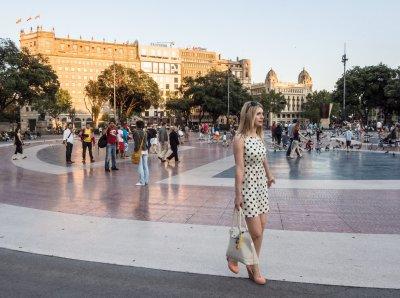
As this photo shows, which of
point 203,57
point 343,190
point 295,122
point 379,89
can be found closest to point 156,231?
point 343,190

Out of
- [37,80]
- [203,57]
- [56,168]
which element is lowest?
[56,168]

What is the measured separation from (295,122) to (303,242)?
16094mm

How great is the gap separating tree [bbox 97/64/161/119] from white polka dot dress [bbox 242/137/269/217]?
5778 cm

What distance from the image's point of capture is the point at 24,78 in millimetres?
45812

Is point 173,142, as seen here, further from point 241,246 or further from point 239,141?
point 241,246

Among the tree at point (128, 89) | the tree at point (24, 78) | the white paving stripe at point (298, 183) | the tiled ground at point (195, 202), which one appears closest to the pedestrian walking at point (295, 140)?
the tiled ground at point (195, 202)

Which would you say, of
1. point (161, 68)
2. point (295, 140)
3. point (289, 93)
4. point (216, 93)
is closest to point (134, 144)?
point (295, 140)

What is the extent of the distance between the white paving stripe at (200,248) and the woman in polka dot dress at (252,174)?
651 millimetres

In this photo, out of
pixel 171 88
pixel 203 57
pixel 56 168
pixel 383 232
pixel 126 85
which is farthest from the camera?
pixel 203 57

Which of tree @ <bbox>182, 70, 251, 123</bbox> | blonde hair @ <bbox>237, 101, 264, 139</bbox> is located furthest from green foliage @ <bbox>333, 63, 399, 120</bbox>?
blonde hair @ <bbox>237, 101, 264, 139</bbox>

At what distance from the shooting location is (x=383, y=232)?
6527 millimetres

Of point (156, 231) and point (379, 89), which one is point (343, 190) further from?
point (379, 89)

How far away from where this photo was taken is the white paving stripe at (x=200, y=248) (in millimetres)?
4848

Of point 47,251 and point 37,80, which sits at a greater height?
point 37,80
